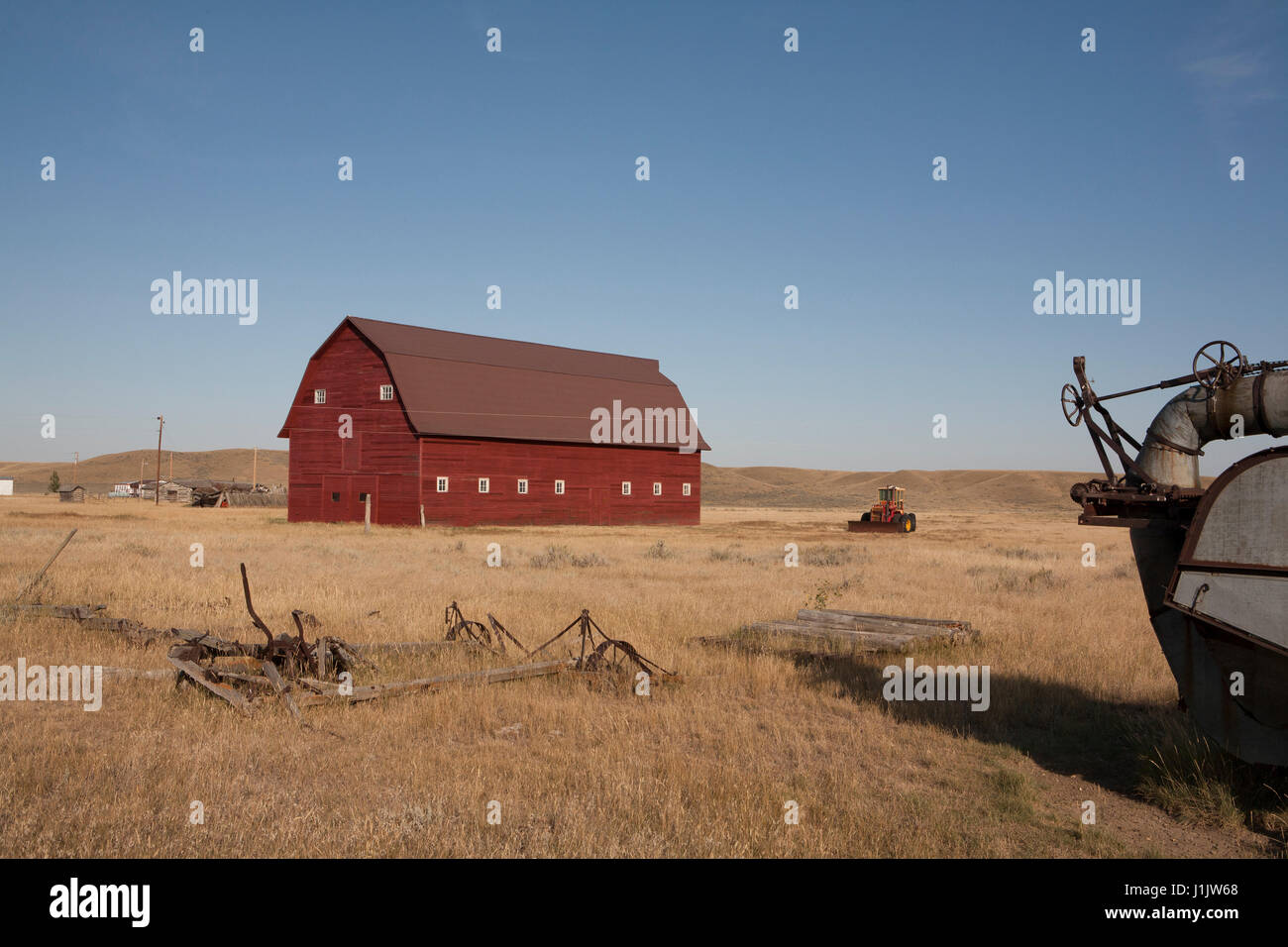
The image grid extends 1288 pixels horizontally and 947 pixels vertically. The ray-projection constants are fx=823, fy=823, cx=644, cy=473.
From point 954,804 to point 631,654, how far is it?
13.0 ft

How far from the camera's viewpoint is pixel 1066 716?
8.21 metres

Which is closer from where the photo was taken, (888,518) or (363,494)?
(363,494)

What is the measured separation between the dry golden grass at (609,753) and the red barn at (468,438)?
2412 cm

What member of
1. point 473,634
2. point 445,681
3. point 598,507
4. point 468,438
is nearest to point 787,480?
point 598,507

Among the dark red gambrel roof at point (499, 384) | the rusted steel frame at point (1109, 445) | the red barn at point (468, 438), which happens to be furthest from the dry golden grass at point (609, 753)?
the dark red gambrel roof at point (499, 384)

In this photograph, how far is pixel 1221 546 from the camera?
5473 millimetres

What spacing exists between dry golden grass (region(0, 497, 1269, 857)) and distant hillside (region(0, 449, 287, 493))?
168m

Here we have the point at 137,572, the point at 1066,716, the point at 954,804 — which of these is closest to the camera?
the point at 954,804

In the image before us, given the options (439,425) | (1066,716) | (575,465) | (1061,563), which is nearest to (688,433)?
(575,465)

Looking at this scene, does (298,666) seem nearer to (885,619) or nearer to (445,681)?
(445,681)

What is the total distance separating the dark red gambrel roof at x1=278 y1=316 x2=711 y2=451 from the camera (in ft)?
128

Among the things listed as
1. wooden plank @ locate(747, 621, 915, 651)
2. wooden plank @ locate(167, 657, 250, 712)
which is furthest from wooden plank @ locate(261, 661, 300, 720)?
wooden plank @ locate(747, 621, 915, 651)

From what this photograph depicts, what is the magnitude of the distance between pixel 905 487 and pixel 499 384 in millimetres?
125124
